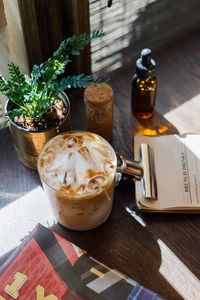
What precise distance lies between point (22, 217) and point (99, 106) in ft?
1.17

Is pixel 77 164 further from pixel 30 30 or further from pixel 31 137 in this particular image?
pixel 30 30

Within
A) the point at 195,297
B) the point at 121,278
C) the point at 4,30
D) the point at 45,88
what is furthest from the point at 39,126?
the point at 195,297

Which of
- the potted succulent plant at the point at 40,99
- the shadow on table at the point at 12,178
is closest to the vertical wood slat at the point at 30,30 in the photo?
the potted succulent plant at the point at 40,99

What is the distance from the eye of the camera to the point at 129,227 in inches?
33.1

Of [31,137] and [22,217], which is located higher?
[31,137]

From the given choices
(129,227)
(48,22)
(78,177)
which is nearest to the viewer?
(78,177)

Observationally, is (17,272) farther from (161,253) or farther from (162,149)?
(162,149)

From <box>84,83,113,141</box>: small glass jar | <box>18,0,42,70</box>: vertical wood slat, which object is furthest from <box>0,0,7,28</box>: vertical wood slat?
<box>84,83,113,141</box>: small glass jar

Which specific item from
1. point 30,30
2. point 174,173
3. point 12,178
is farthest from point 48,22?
point 174,173

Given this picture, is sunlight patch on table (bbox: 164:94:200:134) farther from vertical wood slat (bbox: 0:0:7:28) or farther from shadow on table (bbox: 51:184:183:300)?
vertical wood slat (bbox: 0:0:7:28)

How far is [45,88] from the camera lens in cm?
78

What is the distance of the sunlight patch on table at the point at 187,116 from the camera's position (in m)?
1.04

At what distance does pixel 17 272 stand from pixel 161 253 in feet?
1.11

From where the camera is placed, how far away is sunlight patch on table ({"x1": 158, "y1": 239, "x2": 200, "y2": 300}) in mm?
744
